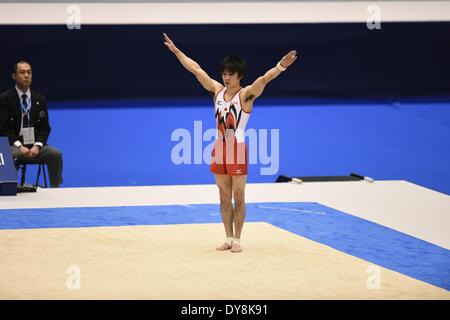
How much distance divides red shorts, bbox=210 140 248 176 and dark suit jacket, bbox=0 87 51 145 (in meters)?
3.61

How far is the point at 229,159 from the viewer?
311 inches

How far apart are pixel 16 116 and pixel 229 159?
3.89 metres

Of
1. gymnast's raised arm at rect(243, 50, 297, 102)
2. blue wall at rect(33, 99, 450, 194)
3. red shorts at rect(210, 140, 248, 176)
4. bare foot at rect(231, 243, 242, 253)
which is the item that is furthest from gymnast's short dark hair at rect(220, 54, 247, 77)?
blue wall at rect(33, 99, 450, 194)

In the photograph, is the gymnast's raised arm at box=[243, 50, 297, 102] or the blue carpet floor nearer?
the gymnast's raised arm at box=[243, 50, 297, 102]

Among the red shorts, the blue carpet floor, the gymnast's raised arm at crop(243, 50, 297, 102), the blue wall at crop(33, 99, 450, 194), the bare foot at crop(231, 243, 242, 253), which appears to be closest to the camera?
the gymnast's raised arm at crop(243, 50, 297, 102)

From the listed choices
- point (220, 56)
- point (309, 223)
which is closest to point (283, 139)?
point (220, 56)

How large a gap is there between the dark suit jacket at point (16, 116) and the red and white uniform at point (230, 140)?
360 centimetres

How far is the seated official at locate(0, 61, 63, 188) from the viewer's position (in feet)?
35.7

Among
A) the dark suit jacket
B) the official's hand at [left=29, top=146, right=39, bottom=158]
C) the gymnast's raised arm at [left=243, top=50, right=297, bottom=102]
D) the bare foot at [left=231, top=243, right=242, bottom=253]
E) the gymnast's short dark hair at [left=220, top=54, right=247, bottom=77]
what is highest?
the dark suit jacket

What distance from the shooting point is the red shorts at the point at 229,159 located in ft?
25.9

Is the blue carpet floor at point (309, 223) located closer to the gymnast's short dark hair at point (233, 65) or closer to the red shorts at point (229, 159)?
the red shorts at point (229, 159)

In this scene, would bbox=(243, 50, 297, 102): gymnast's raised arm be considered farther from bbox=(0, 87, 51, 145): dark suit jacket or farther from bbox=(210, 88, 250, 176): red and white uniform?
bbox=(0, 87, 51, 145): dark suit jacket
